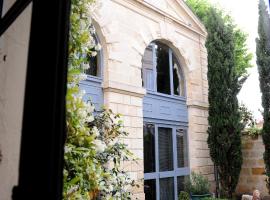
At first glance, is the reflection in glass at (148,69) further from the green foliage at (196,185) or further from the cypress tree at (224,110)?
the green foliage at (196,185)

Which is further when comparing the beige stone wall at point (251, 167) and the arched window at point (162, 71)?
the beige stone wall at point (251, 167)

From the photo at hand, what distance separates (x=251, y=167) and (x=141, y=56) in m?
5.48

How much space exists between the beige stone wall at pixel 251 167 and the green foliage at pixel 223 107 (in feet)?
2.95

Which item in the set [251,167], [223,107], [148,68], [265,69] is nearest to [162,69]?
[148,68]

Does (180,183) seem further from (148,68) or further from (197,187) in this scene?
(148,68)

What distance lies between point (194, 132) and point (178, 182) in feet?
5.55

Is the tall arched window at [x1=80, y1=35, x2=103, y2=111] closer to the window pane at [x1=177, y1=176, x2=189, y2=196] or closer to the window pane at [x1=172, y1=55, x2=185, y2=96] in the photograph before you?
the window pane at [x1=172, y1=55, x2=185, y2=96]

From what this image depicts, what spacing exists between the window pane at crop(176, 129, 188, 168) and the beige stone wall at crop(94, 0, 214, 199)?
0.62ft

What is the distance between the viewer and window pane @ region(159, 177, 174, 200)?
8.66 metres

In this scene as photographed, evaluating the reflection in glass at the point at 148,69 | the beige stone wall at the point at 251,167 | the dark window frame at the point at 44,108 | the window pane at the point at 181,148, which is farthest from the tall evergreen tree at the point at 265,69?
the dark window frame at the point at 44,108

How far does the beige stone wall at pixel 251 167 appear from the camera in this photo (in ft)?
33.7

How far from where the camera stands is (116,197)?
2.91m

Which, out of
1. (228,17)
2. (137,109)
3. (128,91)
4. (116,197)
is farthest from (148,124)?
(228,17)

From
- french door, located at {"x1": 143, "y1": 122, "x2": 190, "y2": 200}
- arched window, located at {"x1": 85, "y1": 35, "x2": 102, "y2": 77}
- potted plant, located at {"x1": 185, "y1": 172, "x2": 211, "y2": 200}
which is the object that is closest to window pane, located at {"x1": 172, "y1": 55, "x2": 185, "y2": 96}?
french door, located at {"x1": 143, "y1": 122, "x2": 190, "y2": 200}
